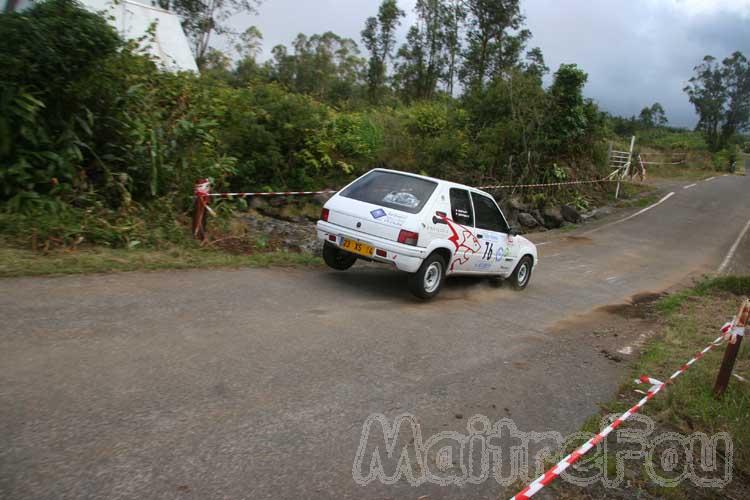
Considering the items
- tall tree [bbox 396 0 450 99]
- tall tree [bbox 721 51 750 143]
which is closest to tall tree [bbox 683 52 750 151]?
tall tree [bbox 721 51 750 143]

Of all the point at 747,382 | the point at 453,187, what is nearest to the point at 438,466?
the point at 747,382

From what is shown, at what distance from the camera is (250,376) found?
481cm

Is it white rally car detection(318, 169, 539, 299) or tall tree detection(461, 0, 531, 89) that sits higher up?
tall tree detection(461, 0, 531, 89)

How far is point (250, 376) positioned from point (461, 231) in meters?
4.65

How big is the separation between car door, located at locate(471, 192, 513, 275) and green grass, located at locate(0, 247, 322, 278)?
2.70m

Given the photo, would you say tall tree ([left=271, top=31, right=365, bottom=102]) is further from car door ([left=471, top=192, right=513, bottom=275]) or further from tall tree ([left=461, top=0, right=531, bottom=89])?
car door ([left=471, top=192, right=513, bottom=275])

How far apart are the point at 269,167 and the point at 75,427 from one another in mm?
12948

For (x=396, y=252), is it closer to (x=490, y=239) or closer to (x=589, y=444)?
(x=490, y=239)

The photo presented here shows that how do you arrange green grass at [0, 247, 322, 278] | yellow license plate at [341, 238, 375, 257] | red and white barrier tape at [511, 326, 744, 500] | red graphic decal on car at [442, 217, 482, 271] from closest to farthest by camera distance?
red and white barrier tape at [511, 326, 744, 500]
green grass at [0, 247, 322, 278]
yellow license plate at [341, 238, 375, 257]
red graphic decal on car at [442, 217, 482, 271]

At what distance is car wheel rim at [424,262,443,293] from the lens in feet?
26.8

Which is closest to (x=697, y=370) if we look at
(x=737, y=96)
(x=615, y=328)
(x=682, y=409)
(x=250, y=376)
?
(x=682, y=409)

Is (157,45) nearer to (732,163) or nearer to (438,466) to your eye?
(438,466)

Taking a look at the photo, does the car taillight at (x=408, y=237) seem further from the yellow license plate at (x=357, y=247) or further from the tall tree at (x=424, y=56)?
the tall tree at (x=424, y=56)

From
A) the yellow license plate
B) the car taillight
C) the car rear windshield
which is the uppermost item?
the car rear windshield
